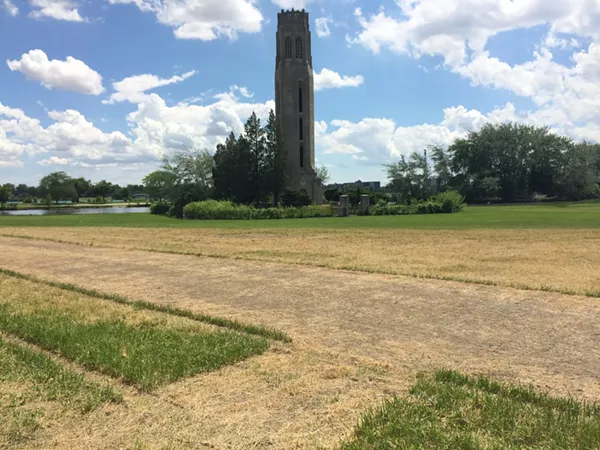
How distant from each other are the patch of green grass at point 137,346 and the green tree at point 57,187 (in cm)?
13070

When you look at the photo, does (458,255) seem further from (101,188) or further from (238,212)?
(101,188)

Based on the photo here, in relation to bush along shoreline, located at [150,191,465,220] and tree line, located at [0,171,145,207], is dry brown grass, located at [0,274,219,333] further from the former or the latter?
tree line, located at [0,171,145,207]

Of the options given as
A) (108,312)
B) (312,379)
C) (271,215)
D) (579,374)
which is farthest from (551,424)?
(271,215)

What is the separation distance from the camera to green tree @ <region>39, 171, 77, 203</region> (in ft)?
415

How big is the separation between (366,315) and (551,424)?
3738 millimetres

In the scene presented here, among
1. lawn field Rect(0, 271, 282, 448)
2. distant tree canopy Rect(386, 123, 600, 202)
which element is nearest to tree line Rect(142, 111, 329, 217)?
distant tree canopy Rect(386, 123, 600, 202)

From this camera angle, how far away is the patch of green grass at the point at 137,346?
191 inches

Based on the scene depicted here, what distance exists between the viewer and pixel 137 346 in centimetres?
557

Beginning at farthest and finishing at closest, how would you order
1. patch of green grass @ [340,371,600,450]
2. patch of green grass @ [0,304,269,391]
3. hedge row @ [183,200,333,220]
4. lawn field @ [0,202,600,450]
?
1. hedge row @ [183,200,333,220]
2. patch of green grass @ [0,304,269,391]
3. lawn field @ [0,202,600,450]
4. patch of green grass @ [340,371,600,450]

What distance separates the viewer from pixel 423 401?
13.4 ft

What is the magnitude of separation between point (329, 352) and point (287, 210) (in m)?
39.6

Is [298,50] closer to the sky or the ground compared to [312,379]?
closer to the sky

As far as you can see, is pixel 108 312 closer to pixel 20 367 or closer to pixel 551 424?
pixel 20 367

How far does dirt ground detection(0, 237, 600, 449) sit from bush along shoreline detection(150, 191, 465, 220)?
31721 mm
